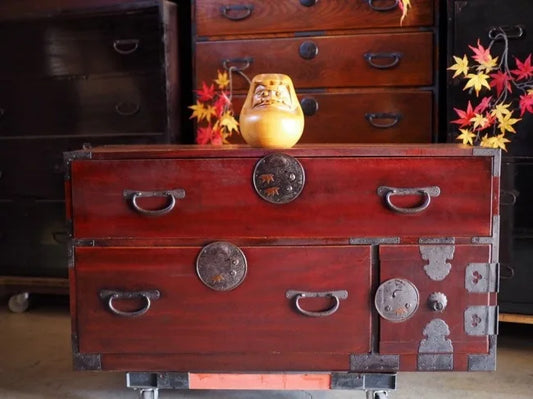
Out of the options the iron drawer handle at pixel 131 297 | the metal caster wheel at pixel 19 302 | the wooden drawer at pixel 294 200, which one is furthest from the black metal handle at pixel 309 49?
the metal caster wheel at pixel 19 302

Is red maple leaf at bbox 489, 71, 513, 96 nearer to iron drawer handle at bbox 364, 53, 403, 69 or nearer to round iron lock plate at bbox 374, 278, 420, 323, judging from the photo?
iron drawer handle at bbox 364, 53, 403, 69

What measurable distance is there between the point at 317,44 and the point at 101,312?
0.88 m

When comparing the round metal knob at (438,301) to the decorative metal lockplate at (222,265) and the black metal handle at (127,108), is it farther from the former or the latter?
the black metal handle at (127,108)

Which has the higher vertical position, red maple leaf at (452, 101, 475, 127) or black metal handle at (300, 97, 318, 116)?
Answer: black metal handle at (300, 97, 318, 116)

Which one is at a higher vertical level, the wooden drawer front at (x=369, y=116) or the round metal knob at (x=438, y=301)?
the wooden drawer front at (x=369, y=116)

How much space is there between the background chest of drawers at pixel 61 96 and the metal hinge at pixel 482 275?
89 centimetres

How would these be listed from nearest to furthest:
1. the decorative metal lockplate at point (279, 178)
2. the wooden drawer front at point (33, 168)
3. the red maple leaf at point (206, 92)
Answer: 1. the decorative metal lockplate at point (279, 178)
2. the red maple leaf at point (206, 92)
3. the wooden drawer front at point (33, 168)

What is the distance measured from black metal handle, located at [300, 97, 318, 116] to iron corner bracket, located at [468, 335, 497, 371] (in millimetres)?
734

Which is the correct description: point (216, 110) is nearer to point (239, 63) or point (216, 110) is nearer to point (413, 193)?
point (239, 63)

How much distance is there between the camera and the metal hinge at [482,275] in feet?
3.49

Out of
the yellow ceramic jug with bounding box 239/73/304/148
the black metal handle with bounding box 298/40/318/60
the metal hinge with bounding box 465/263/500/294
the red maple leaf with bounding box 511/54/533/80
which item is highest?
the black metal handle with bounding box 298/40/318/60

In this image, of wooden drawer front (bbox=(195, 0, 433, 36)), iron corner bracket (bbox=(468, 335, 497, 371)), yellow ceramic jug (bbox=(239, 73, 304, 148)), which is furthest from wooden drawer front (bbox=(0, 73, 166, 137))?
iron corner bracket (bbox=(468, 335, 497, 371))

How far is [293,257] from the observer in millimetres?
1075

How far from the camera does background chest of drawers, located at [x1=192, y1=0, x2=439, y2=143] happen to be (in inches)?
58.2
